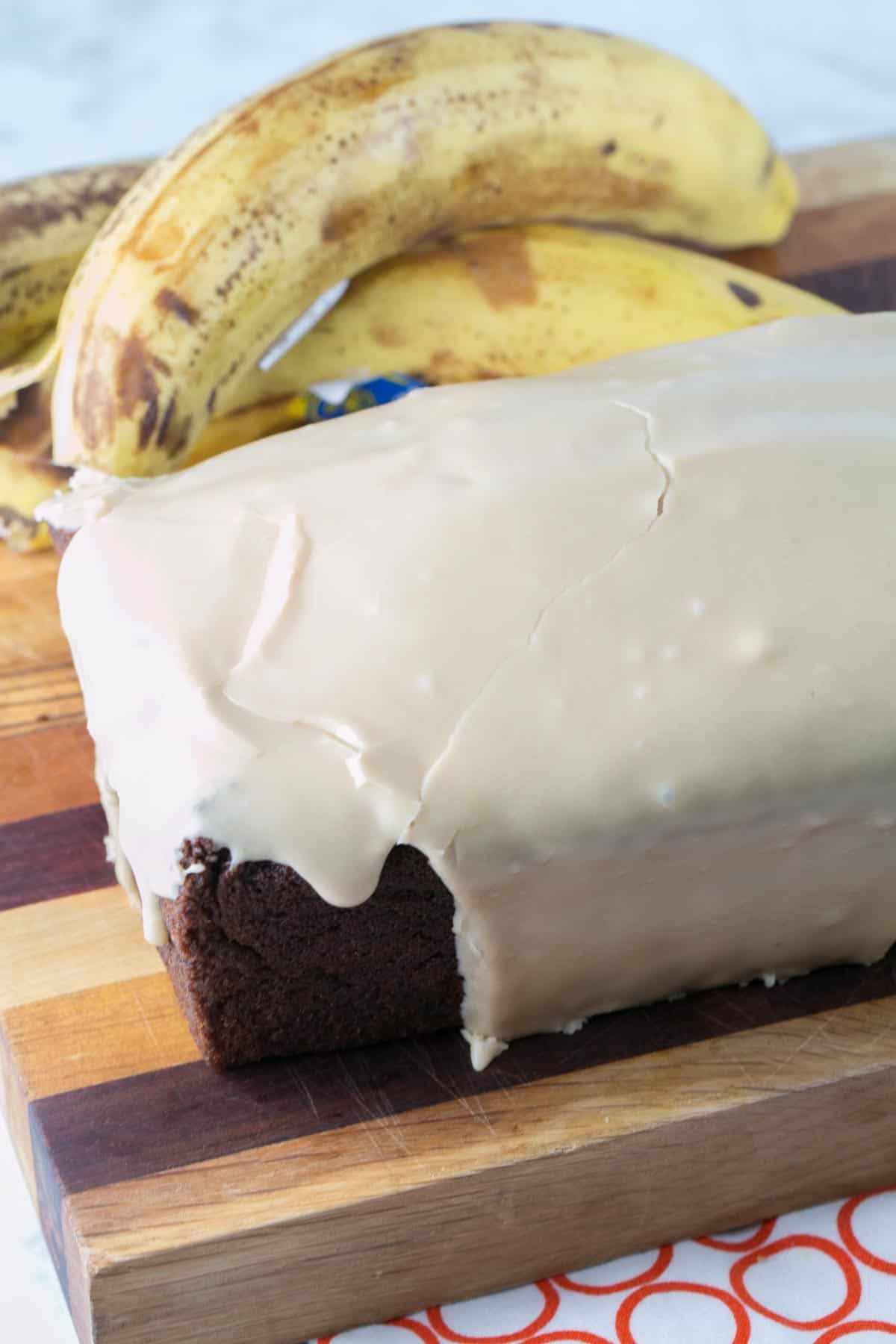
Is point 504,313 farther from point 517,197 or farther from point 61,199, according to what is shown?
point 61,199

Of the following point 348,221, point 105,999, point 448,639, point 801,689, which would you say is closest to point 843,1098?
point 801,689

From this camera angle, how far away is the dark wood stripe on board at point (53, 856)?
147 cm

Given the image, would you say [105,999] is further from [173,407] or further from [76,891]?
[173,407]

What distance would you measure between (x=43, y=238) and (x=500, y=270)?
0.60 m

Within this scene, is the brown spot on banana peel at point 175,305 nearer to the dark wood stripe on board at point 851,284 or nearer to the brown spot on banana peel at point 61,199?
the brown spot on banana peel at point 61,199

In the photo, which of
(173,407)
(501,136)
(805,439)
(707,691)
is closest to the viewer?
(707,691)

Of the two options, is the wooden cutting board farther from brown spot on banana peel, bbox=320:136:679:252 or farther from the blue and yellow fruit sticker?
brown spot on banana peel, bbox=320:136:679:252

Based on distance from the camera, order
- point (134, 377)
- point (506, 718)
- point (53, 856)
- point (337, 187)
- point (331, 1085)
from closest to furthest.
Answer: point (506, 718) < point (331, 1085) < point (53, 856) < point (134, 377) < point (337, 187)

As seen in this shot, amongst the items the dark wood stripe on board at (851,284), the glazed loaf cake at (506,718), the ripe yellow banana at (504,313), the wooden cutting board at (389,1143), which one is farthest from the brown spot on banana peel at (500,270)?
the wooden cutting board at (389,1143)

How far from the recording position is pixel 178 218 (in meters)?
1.79

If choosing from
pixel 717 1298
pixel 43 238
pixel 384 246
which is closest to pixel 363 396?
pixel 384 246

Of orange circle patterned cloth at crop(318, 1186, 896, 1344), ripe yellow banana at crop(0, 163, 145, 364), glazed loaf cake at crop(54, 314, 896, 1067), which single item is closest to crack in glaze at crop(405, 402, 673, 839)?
glazed loaf cake at crop(54, 314, 896, 1067)

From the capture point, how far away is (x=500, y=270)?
2.03 m

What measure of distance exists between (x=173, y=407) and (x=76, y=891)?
22.9 inches
